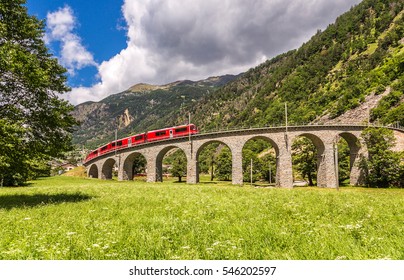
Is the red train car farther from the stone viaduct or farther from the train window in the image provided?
the stone viaduct

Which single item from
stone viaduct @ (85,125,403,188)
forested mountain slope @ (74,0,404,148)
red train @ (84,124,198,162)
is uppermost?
forested mountain slope @ (74,0,404,148)

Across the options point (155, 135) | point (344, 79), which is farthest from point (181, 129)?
point (344, 79)

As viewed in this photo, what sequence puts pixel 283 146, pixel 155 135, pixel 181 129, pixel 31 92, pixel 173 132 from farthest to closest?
pixel 155 135 < pixel 173 132 < pixel 181 129 < pixel 283 146 < pixel 31 92

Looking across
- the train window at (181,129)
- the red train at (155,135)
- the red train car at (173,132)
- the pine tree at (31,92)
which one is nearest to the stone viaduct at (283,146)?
the red train car at (173,132)

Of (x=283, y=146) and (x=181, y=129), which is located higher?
(x=181, y=129)

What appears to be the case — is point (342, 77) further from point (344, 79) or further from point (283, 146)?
point (283, 146)

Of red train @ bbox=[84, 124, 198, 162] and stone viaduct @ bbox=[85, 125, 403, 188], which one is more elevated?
red train @ bbox=[84, 124, 198, 162]

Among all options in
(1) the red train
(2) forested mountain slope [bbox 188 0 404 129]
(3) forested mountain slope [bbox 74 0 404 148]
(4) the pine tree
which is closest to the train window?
(1) the red train

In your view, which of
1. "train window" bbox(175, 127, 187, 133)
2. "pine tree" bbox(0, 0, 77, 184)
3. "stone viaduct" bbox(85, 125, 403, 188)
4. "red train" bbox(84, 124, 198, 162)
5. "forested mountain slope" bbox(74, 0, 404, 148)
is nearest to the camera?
"pine tree" bbox(0, 0, 77, 184)

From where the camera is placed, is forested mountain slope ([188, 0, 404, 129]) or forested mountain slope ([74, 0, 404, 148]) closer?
forested mountain slope ([74, 0, 404, 148])

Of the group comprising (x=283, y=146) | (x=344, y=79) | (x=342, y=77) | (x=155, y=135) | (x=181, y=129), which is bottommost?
(x=283, y=146)

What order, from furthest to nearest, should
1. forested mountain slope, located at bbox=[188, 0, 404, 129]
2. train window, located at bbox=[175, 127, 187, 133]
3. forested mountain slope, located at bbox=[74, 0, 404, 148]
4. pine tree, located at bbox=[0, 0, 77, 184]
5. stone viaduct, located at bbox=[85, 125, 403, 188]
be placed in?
1. forested mountain slope, located at bbox=[188, 0, 404, 129]
2. forested mountain slope, located at bbox=[74, 0, 404, 148]
3. train window, located at bbox=[175, 127, 187, 133]
4. stone viaduct, located at bbox=[85, 125, 403, 188]
5. pine tree, located at bbox=[0, 0, 77, 184]

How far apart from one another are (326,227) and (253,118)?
135 meters
